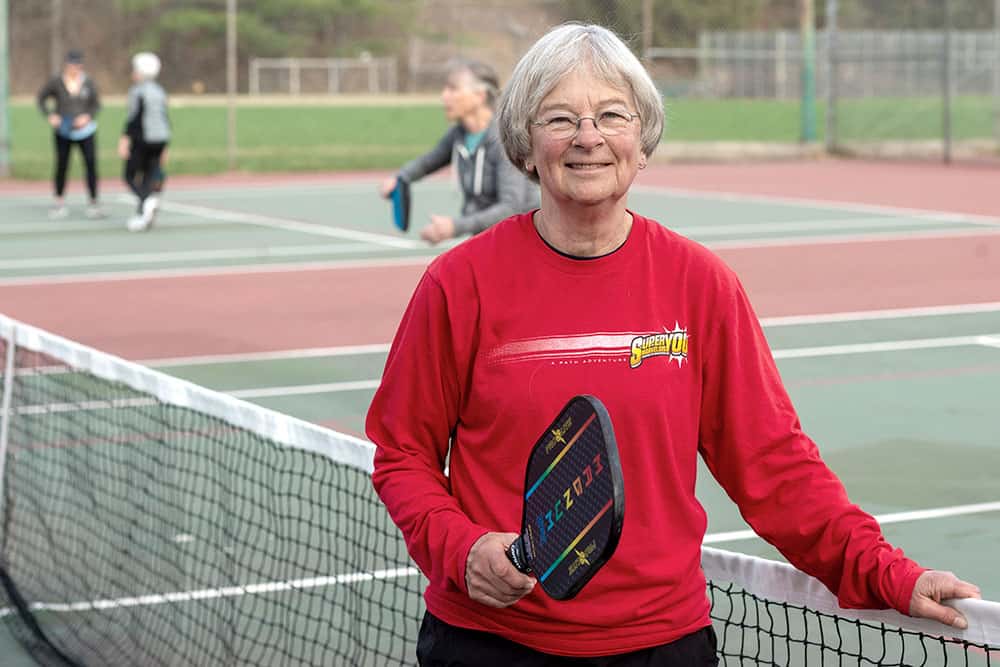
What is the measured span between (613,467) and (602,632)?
1.70 ft

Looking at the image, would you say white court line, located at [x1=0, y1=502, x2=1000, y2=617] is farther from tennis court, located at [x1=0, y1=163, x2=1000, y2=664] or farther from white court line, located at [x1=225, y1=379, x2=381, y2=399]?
white court line, located at [x1=225, y1=379, x2=381, y2=399]

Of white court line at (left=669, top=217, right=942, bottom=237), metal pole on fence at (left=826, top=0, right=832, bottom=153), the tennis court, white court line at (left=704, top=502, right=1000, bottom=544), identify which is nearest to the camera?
white court line at (left=704, top=502, right=1000, bottom=544)

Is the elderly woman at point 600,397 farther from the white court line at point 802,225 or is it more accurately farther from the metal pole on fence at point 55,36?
the metal pole on fence at point 55,36

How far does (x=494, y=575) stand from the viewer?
2533mm

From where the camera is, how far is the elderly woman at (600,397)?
2.69 m

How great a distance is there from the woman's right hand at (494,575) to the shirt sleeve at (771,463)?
0.43m

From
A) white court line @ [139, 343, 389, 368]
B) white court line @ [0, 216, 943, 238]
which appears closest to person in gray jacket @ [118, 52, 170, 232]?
white court line @ [0, 216, 943, 238]

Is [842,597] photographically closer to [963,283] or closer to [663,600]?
[663,600]

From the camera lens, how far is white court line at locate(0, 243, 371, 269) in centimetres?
1560

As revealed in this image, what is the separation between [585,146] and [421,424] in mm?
518

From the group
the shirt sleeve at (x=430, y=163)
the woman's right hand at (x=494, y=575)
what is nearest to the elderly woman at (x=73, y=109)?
the shirt sleeve at (x=430, y=163)

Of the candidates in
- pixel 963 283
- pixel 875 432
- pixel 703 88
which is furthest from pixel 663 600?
pixel 703 88

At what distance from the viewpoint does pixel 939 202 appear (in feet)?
70.0

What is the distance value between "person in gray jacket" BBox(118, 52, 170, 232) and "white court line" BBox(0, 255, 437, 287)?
11.9 ft
